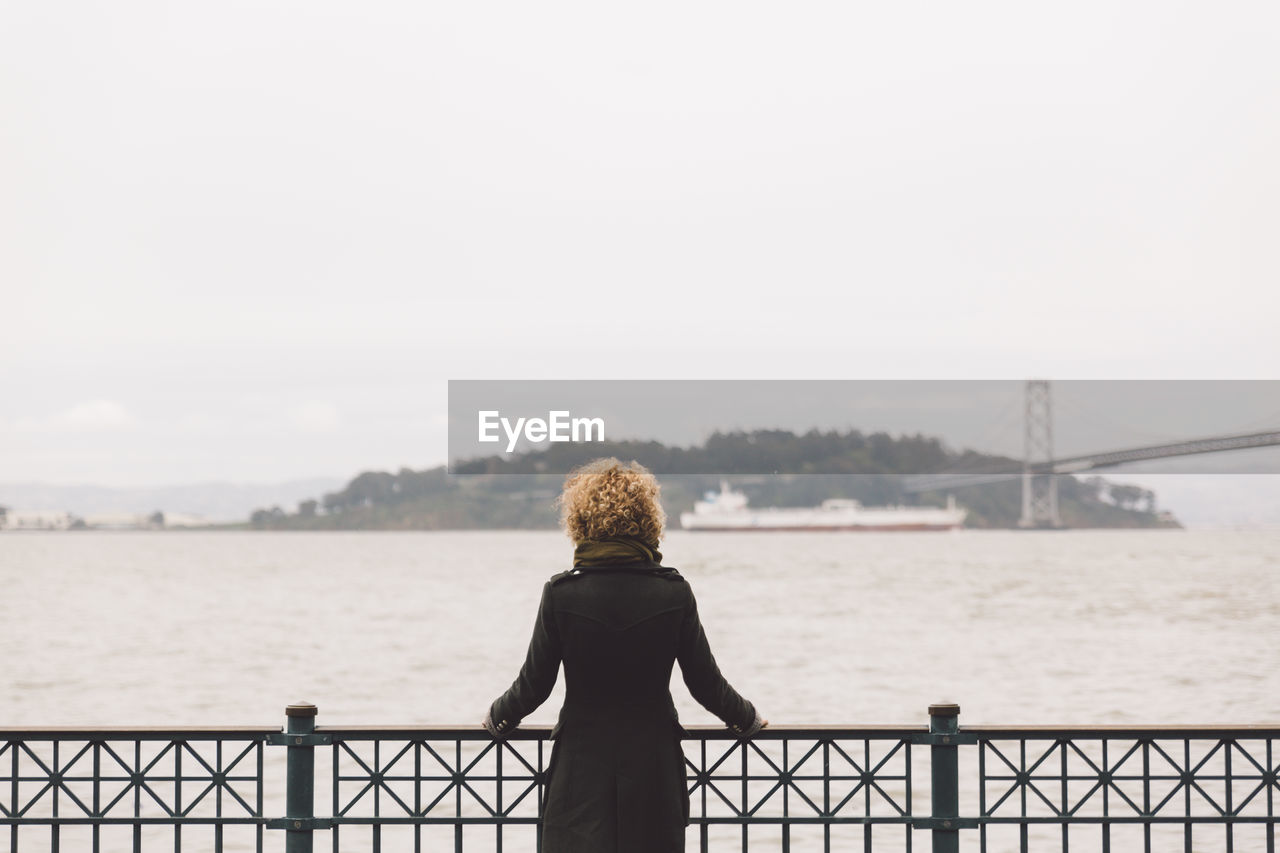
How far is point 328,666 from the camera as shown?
3784cm

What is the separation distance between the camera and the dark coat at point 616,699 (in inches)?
149

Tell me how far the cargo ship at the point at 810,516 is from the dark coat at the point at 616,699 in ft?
418

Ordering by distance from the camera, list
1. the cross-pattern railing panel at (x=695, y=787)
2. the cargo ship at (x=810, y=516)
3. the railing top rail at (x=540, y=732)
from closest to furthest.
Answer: the railing top rail at (x=540, y=732)
the cross-pattern railing panel at (x=695, y=787)
the cargo ship at (x=810, y=516)

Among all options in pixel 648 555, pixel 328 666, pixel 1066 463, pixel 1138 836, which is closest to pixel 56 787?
pixel 648 555

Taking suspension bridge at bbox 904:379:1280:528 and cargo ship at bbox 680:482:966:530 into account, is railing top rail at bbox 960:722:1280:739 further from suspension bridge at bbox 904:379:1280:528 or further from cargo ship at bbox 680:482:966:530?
cargo ship at bbox 680:482:966:530

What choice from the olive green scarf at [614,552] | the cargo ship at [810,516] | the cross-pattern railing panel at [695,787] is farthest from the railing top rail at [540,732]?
the cargo ship at [810,516]

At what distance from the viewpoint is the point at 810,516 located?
13288 cm

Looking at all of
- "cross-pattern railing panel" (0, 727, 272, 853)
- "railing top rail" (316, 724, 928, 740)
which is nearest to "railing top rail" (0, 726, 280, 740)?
"cross-pattern railing panel" (0, 727, 272, 853)

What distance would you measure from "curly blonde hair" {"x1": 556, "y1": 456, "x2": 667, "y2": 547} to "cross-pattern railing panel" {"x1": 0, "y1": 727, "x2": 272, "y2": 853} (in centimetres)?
148

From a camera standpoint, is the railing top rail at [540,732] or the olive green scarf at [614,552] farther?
the railing top rail at [540,732]

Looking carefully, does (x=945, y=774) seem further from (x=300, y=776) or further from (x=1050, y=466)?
(x=1050, y=466)

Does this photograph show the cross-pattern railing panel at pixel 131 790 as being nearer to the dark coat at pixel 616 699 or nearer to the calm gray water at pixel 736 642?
the dark coat at pixel 616 699

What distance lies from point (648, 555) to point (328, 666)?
35702 millimetres

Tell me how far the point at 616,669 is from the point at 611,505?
18.7 inches
